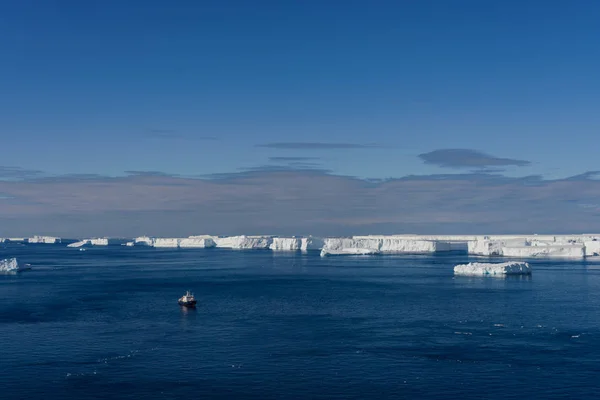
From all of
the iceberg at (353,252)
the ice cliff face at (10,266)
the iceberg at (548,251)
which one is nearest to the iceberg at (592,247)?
the iceberg at (548,251)

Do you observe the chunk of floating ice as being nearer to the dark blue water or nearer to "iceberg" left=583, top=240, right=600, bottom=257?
the dark blue water

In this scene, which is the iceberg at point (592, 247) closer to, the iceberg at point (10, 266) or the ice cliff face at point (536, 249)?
the ice cliff face at point (536, 249)

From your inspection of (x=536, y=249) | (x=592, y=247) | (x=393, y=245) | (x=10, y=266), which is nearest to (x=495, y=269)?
(x=536, y=249)

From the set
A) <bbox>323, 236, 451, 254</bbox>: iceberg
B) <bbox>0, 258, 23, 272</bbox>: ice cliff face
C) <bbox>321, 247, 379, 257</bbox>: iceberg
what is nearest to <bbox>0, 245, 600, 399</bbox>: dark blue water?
<bbox>0, 258, 23, 272</bbox>: ice cliff face

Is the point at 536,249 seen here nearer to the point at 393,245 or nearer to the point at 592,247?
the point at 592,247

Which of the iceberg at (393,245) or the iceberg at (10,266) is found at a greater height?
the iceberg at (393,245)
